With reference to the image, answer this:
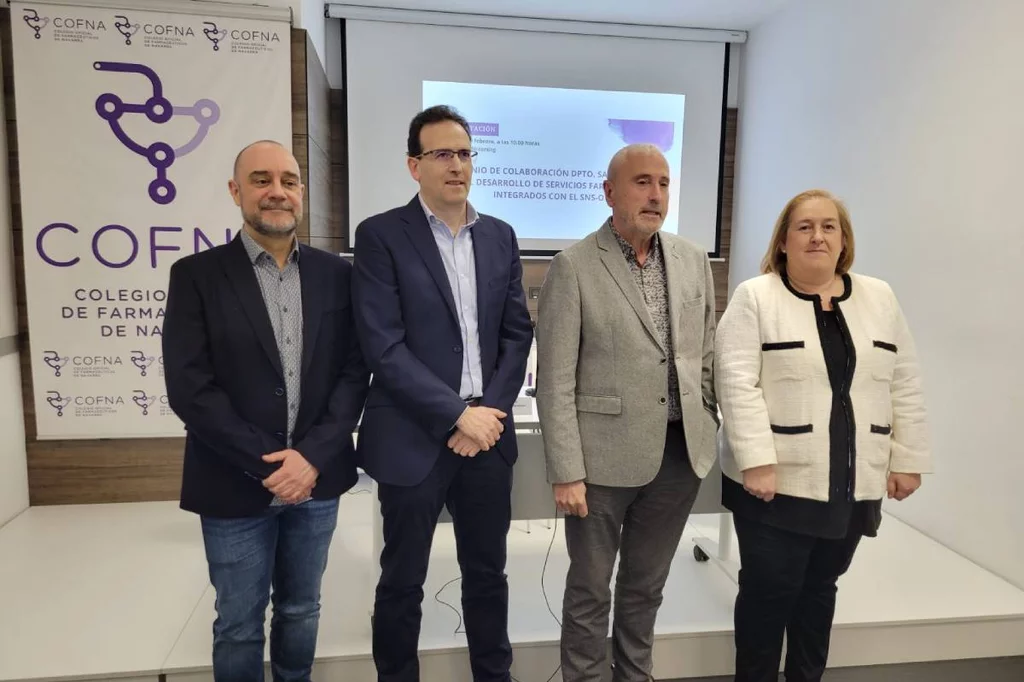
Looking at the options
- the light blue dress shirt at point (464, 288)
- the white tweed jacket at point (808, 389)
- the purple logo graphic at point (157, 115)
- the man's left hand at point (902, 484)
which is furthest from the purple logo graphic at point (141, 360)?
the man's left hand at point (902, 484)

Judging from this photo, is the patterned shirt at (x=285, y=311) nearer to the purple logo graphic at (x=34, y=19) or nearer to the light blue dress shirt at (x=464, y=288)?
the light blue dress shirt at (x=464, y=288)

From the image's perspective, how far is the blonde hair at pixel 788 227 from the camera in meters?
1.71

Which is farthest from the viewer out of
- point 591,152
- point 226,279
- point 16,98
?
point 591,152

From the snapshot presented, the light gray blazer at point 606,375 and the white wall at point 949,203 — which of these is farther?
the white wall at point 949,203

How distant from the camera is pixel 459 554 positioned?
176 centimetres

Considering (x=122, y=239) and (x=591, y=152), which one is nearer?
(x=122, y=239)

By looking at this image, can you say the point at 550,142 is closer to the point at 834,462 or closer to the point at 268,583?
the point at 834,462

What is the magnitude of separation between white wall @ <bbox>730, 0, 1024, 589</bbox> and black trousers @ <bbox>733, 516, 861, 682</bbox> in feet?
3.70

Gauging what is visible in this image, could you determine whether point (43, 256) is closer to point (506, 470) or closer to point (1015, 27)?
point (506, 470)

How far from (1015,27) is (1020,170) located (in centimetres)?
57

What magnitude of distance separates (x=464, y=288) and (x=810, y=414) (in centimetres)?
97

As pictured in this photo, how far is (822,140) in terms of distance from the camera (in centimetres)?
382

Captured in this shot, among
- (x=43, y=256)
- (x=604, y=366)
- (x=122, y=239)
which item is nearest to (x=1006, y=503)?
(x=604, y=366)

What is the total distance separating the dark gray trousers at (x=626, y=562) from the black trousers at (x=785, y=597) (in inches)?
9.1
